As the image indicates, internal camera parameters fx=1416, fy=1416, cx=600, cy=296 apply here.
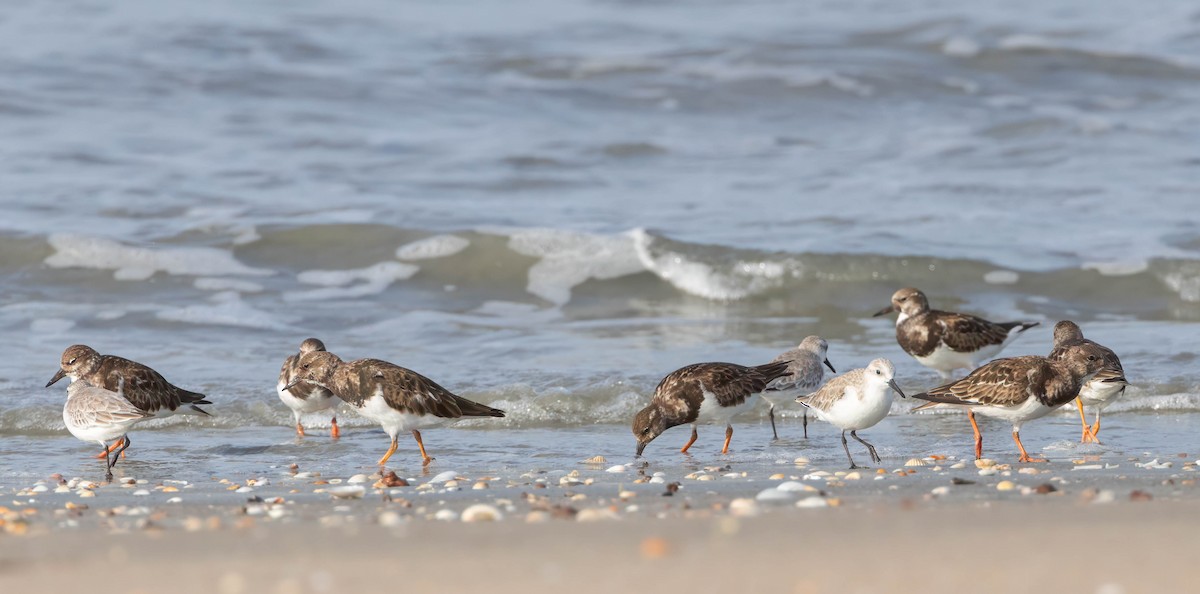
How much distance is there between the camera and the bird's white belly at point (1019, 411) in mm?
6812

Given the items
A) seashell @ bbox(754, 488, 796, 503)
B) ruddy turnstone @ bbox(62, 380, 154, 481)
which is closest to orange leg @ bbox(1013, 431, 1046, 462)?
seashell @ bbox(754, 488, 796, 503)

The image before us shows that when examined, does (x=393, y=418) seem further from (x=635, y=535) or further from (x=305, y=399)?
(x=635, y=535)

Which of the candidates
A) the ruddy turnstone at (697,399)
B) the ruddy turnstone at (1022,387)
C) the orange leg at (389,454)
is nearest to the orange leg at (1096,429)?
the ruddy turnstone at (1022,387)

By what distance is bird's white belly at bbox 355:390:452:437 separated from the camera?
23.4ft

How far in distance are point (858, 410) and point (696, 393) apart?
907mm

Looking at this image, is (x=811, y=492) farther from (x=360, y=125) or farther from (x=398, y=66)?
(x=398, y=66)

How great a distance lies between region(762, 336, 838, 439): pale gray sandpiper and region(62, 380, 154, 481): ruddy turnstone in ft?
10.9

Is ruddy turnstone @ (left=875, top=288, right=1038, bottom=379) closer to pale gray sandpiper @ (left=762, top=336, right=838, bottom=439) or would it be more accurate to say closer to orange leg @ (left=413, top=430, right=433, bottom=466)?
pale gray sandpiper @ (left=762, top=336, right=838, bottom=439)

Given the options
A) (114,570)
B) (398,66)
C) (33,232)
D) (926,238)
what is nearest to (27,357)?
(33,232)

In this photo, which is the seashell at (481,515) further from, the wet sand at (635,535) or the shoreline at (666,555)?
the shoreline at (666,555)

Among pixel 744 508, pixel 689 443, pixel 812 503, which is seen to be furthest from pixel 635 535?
pixel 689 443

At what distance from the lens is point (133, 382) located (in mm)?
7613

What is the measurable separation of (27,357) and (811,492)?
20.9ft

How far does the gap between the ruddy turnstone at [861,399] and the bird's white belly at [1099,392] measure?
4.07 feet
